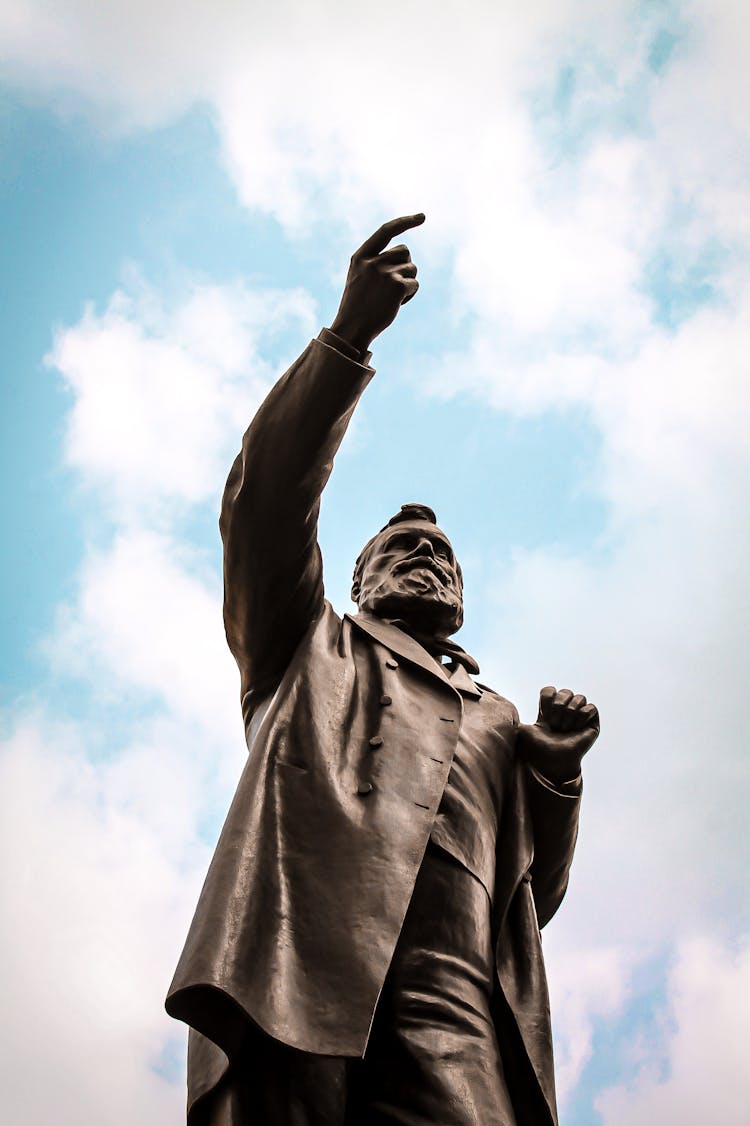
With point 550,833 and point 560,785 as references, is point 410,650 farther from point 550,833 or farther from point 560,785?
point 550,833

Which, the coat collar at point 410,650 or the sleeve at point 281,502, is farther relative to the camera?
the coat collar at point 410,650

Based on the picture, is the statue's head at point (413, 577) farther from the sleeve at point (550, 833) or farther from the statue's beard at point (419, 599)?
the sleeve at point (550, 833)

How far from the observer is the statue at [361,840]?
4.25m

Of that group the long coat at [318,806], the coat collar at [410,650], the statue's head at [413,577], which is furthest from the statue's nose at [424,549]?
the long coat at [318,806]

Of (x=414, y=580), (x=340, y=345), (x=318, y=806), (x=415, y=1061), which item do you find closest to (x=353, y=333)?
(x=340, y=345)

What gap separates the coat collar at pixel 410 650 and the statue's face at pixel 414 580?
0.12 m

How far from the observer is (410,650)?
19.6 feet

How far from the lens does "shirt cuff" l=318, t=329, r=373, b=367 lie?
540 cm

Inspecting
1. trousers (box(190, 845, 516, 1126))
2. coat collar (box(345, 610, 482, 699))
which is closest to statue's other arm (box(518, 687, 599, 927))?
coat collar (box(345, 610, 482, 699))

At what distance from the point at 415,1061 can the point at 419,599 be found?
2.47 metres

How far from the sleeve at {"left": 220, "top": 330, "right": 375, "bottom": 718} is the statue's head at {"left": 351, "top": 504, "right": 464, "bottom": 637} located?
2.74 ft

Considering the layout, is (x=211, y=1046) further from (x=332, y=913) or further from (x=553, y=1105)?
(x=553, y=1105)

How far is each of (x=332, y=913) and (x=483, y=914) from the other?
731 mm

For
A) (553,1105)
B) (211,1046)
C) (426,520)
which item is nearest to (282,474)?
(426,520)
